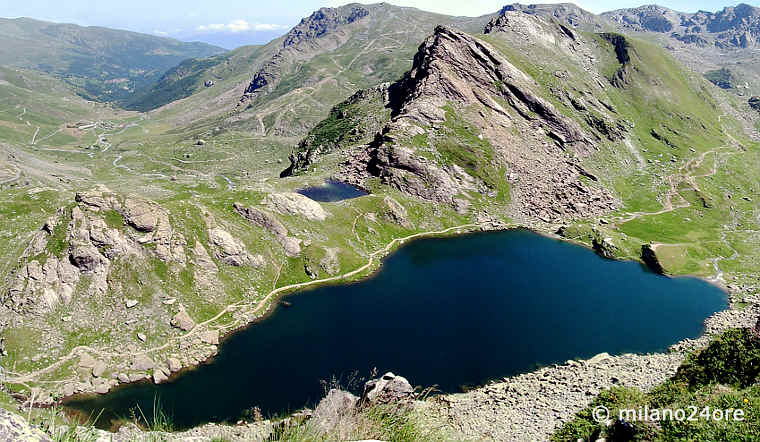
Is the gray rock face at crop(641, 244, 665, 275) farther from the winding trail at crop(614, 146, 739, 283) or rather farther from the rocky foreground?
the rocky foreground

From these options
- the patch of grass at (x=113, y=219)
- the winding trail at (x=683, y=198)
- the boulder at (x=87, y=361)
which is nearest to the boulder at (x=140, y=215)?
the patch of grass at (x=113, y=219)

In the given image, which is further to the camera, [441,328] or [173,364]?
[441,328]

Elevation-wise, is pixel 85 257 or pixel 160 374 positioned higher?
pixel 85 257

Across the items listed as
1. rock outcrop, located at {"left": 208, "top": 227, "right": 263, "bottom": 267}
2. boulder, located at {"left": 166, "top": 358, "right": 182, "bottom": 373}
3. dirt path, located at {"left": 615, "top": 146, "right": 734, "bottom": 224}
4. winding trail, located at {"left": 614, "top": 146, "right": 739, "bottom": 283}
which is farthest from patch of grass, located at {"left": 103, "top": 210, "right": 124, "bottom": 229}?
dirt path, located at {"left": 615, "top": 146, "right": 734, "bottom": 224}

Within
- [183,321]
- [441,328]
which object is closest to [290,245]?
[183,321]

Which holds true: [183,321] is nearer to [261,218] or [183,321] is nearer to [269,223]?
[269,223]

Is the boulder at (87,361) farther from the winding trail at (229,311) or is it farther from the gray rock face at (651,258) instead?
the gray rock face at (651,258)
